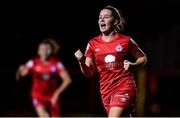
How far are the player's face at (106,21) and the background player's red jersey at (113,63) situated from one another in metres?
0.14

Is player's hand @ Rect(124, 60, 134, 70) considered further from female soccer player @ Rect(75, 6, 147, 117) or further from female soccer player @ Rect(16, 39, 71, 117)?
female soccer player @ Rect(16, 39, 71, 117)

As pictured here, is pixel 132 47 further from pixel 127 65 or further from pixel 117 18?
pixel 127 65

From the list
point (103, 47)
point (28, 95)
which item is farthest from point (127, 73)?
point (28, 95)

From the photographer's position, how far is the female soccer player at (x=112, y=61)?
6062mm

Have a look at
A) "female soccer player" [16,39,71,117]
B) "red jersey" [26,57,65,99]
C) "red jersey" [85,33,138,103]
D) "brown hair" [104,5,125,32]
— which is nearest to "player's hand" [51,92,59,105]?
"female soccer player" [16,39,71,117]

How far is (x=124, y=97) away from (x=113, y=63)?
1.40 ft

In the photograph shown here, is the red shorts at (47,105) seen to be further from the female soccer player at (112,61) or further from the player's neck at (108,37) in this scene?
the player's neck at (108,37)

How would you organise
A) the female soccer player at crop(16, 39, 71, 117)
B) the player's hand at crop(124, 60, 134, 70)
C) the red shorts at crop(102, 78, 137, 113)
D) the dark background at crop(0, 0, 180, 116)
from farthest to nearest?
the dark background at crop(0, 0, 180, 116) < the female soccer player at crop(16, 39, 71, 117) < the red shorts at crop(102, 78, 137, 113) < the player's hand at crop(124, 60, 134, 70)

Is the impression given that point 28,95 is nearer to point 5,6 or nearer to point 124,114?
point 5,6

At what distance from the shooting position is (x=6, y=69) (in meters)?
15.6

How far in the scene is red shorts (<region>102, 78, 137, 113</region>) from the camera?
236 inches

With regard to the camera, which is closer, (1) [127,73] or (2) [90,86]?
(1) [127,73]

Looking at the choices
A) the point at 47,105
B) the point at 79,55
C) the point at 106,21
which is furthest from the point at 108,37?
the point at 47,105

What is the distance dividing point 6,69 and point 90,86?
8.17 feet
